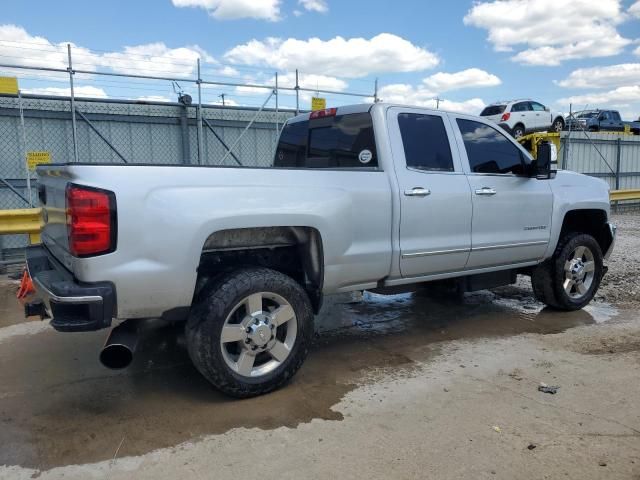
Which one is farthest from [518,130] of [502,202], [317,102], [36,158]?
[36,158]

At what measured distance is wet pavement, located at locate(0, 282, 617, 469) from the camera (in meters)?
3.15

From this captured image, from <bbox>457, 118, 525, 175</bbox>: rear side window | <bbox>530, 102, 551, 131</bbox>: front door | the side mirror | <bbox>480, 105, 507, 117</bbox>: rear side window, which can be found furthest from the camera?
<bbox>530, 102, 551, 131</bbox>: front door

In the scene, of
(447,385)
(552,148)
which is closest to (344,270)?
(447,385)

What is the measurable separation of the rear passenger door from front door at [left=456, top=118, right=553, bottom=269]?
17 cm

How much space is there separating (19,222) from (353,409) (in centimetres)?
572

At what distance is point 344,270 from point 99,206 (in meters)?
1.76

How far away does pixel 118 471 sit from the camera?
2781 millimetres

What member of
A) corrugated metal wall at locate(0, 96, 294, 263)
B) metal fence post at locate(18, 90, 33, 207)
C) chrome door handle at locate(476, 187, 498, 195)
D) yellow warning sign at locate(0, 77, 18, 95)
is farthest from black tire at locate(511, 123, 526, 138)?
yellow warning sign at locate(0, 77, 18, 95)

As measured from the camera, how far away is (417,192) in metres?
4.26

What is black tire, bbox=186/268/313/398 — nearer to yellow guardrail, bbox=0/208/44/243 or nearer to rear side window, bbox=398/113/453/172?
rear side window, bbox=398/113/453/172

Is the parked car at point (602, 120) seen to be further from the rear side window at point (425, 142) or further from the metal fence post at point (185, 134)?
the rear side window at point (425, 142)

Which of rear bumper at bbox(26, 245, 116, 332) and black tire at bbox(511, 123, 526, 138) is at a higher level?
black tire at bbox(511, 123, 526, 138)

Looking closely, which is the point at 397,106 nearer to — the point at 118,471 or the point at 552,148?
the point at 552,148

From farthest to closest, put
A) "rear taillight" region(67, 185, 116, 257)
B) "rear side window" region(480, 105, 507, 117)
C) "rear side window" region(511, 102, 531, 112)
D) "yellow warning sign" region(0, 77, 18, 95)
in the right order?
"rear side window" region(480, 105, 507, 117), "rear side window" region(511, 102, 531, 112), "yellow warning sign" region(0, 77, 18, 95), "rear taillight" region(67, 185, 116, 257)
